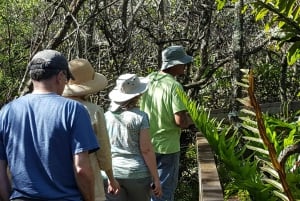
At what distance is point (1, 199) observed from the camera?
309 cm

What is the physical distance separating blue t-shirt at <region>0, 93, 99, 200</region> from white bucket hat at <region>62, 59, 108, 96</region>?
76 cm

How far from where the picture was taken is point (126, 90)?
4.48 meters

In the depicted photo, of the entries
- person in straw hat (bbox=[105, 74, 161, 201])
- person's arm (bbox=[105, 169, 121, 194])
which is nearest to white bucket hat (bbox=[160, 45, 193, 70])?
person in straw hat (bbox=[105, 74, 161, 201])

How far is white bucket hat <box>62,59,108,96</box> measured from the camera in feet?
12.4

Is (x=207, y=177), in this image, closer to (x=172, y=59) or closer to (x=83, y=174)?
(x=83, y=174)

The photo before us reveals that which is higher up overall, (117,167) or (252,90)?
(252,90)

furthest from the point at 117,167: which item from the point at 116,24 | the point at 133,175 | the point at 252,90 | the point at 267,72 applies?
the point at 267,72

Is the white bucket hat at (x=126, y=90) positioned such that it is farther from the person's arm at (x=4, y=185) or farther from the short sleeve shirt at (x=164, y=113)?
the person's arm at (x=4, y=185)

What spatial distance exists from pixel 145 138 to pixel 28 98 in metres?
1.45

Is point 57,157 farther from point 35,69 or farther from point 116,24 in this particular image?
point 116,24

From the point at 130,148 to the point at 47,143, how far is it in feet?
4.85

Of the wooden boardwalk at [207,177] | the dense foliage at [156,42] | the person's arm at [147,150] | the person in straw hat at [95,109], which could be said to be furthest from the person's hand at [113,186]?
the dense foliage at [156,42]

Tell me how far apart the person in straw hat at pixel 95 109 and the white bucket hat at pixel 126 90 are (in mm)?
466

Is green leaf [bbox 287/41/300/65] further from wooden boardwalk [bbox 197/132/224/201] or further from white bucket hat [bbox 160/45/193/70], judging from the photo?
white bucket hat [bbox 160/45/193/70]
